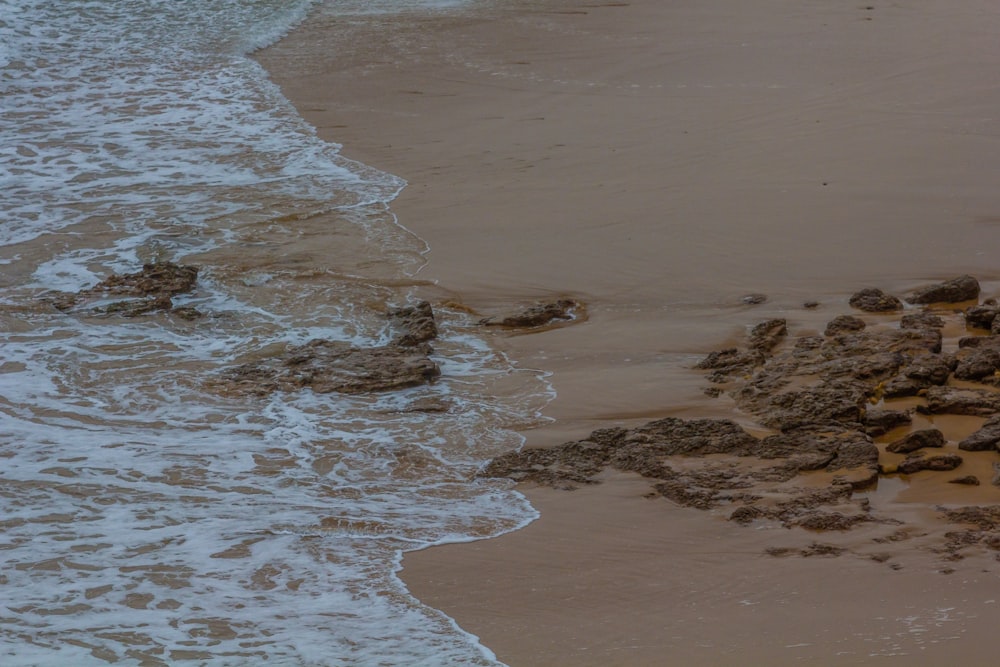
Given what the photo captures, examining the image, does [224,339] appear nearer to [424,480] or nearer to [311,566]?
[424,480]

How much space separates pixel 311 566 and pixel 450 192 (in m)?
4.64

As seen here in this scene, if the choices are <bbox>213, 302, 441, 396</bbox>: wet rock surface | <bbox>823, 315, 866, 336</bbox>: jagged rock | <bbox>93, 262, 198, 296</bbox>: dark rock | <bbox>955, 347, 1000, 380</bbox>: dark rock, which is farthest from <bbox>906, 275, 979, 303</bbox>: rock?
<bbox>93, 262, 198, 296</bbox>: dark rock

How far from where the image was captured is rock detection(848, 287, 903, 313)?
5.98m

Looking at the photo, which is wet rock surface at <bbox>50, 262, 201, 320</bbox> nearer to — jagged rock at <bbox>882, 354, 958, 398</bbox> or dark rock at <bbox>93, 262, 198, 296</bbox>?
dark rock at <bbox>93, 262, 198, 296</bbox>

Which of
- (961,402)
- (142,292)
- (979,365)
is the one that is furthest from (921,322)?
(142,292)

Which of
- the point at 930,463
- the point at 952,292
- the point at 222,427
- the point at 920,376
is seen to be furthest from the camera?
the point at 952,292

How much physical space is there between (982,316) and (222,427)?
3803 millimetres

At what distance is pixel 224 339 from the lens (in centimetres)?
645

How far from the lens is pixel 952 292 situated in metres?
6.00

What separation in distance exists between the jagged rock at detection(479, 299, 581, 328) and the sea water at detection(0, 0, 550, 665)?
0.20 metres

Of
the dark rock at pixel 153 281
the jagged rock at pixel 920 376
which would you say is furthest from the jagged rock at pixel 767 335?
the dark rock at pixel 153 281

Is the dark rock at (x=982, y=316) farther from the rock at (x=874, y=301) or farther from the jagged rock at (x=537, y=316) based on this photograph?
the jagged rock at (x=537, y=316)

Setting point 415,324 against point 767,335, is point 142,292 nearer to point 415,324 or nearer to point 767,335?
point 415,324

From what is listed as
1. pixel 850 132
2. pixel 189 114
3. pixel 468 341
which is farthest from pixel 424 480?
pixel 189 114
